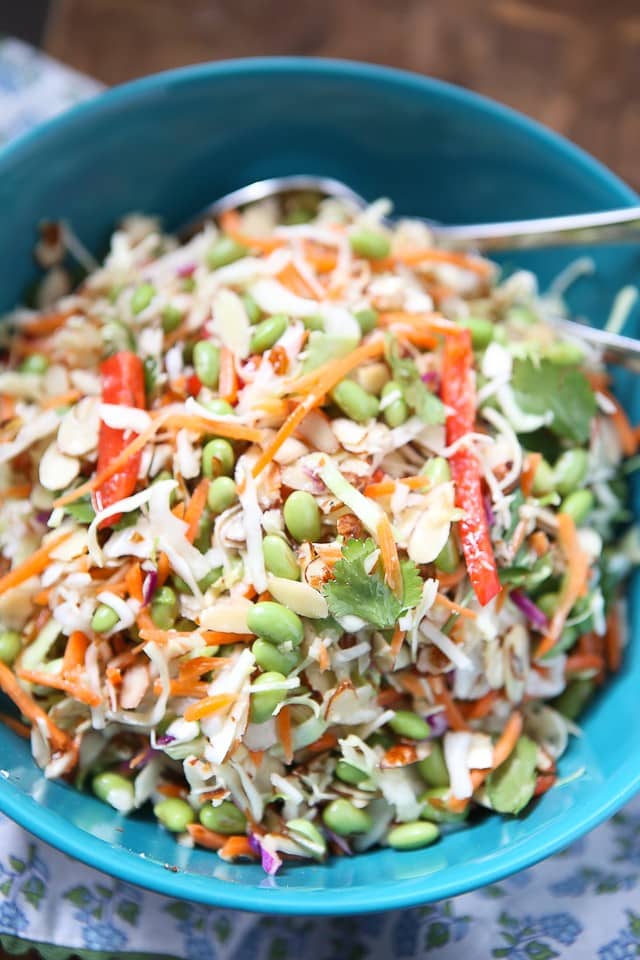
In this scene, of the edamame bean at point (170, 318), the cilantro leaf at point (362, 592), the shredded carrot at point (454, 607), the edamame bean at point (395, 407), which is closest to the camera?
the cilantro leaf at point (362, 592)

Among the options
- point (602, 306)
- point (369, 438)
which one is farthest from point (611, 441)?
point (369, 438)

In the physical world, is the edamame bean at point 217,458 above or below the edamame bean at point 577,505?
above

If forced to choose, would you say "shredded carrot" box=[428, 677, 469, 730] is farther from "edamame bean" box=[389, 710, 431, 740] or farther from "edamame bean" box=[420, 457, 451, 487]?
"edamame bean" box=[420, 457, 451, 487]

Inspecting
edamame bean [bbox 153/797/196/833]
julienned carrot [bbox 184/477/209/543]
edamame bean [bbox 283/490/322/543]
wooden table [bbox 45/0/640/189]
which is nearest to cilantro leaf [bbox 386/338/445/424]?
edamame bean [bbox 283/490/322/543]

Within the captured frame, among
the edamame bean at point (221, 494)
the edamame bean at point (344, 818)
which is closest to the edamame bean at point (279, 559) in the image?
the edamame bean at point (221, 494)

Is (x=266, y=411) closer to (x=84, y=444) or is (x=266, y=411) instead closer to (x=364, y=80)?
(x=84, y=444)

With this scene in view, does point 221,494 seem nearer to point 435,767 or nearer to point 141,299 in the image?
point 141,299

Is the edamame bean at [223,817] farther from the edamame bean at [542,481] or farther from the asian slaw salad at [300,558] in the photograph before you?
the edamame bean at [542,481]
